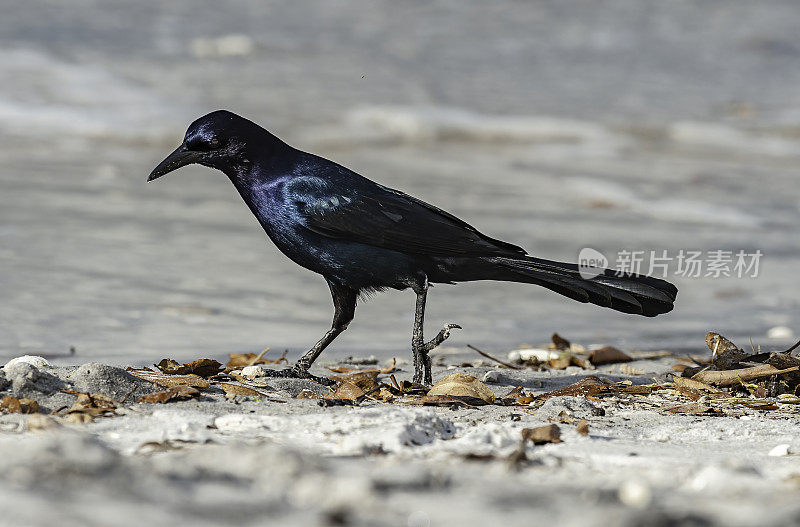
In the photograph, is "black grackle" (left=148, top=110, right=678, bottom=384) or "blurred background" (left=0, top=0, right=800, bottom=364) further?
"blurred background" (left=0, top=0, right=800, bottom=364)

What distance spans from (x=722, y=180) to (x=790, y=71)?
26.1 ft

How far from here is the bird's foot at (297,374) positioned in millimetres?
4082

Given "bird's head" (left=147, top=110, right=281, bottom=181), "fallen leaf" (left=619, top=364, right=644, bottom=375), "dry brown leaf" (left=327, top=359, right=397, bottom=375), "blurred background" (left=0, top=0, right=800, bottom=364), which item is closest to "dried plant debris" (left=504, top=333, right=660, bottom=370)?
"fallen leaf" (left=619, top=364, right=644, bottom=375)

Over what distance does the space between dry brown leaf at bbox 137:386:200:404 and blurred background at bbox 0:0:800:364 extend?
1.39 m

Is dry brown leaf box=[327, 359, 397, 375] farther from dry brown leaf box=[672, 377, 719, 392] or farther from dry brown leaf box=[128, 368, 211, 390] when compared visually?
dry brown leaf box=[672, 377, 719, 392]

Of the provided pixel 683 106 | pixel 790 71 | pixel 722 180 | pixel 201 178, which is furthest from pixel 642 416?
pixel 790 71

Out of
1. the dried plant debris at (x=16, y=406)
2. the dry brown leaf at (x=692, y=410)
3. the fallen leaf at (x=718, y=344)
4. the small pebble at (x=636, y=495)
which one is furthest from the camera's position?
the fallen leaf at (x=718, y=344)

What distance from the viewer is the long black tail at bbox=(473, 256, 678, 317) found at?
425cm

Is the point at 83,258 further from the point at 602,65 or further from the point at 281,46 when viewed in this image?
the point at 602,65

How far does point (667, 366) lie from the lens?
5102mm

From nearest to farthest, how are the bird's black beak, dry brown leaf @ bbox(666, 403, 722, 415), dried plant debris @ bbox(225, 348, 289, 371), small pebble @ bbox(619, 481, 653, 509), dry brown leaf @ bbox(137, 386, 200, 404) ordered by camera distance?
small pebble @ bbox(619, 481, 653, 509) < dry brown leaf @ bbox(137, 386, 200, 404) < dry brown leaf @ bbox(666, 403, 722, 415) < the bird's black beak < dried plant debris @ bbox(225, 348, 289, 371)

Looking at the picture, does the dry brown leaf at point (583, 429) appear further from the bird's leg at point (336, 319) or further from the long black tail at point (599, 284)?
the bird's leg at point (336, 319)

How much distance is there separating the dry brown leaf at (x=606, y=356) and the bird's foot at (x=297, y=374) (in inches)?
62.6

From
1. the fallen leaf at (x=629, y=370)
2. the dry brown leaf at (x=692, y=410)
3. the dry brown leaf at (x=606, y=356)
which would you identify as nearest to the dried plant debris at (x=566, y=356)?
the dry brown leaf at (x=606, y=356)
